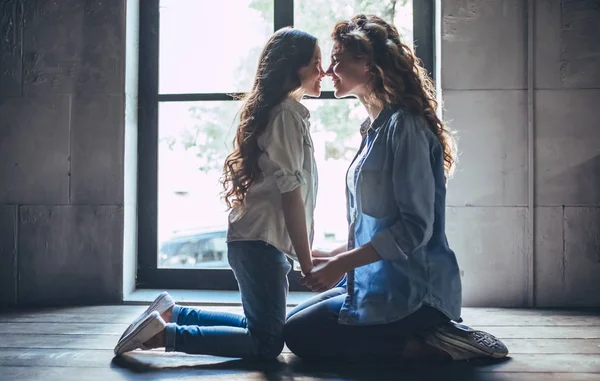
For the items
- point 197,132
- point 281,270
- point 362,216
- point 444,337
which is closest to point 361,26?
point 362,216

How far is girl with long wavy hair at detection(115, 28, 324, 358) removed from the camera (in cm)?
178

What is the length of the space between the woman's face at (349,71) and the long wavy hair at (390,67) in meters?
0.02

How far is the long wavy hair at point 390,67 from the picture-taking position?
5.82 feet

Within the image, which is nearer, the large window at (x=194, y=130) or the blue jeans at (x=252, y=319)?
the blue jeans at (x=252, y=319)

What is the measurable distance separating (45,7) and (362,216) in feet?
7.63

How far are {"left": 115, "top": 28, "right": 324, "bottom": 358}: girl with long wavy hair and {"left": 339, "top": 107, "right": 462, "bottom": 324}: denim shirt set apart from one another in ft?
0.70

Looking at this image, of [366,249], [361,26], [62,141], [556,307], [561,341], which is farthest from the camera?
[62,141]

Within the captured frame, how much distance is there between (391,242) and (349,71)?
0.62 metres

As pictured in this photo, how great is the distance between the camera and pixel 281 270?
180cm

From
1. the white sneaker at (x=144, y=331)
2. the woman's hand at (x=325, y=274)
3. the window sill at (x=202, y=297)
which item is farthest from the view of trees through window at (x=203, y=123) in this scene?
the woman's hand at (x=325, y=274)

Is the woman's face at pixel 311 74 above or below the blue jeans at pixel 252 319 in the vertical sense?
above

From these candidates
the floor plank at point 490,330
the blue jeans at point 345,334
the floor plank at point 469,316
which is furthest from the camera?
the floor plank at point 469,316

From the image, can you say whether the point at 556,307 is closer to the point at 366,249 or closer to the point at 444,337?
the point at 444,337

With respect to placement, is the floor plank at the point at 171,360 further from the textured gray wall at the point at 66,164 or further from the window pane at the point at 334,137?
the window pane at the point at 334,137
